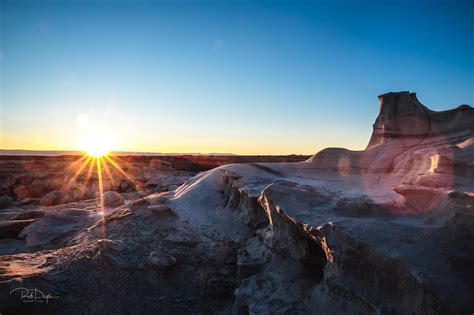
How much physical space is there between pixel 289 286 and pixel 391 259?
61.8 inches

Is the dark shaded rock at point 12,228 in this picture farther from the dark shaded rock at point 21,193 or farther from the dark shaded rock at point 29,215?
the dark shaded rock at point 21,193

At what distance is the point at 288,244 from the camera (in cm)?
418

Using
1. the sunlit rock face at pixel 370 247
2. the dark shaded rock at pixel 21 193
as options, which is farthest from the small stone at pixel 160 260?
the dark shaded rock at pixel 21 193

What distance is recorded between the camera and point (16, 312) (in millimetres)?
3691

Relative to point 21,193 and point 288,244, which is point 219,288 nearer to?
point 288,244

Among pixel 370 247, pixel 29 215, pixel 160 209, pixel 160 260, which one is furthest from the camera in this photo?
pixel 29 215

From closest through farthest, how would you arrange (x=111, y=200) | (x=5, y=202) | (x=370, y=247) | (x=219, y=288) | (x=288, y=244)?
(x=370, y=247) < (x=288, y=244) < (x=219, y=288) < (x=111, y=200) < (x=5, y=202)

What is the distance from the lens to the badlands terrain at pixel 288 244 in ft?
8.82

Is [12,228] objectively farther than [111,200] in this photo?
No

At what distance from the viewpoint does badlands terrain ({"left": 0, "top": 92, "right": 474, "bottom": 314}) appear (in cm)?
269

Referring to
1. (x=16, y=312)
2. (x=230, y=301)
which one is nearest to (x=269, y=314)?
(x=230, y=301)

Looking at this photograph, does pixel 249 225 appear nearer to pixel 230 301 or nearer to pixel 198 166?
pixel 230 301

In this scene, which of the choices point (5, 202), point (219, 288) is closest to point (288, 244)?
point (219, 288)

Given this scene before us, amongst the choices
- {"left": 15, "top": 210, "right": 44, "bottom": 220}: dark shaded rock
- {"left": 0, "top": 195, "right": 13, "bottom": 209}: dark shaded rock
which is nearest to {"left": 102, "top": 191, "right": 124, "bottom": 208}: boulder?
{"left": 15, "top": 210, "right": 44, "bottom": 220}: dark shaded rock
